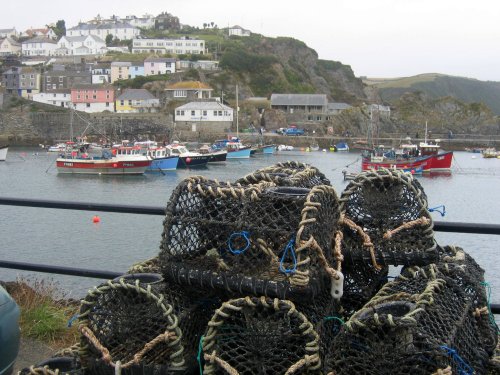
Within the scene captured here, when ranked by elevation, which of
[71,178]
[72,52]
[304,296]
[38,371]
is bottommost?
[71,178]

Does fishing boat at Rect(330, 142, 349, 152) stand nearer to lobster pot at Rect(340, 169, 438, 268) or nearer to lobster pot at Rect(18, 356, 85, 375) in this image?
lobster pot at Rect(340, 169, 438, 268)

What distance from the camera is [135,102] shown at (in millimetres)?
82125

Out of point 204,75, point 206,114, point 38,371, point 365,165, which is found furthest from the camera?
point 204,75

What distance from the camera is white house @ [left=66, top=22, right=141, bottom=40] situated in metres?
128

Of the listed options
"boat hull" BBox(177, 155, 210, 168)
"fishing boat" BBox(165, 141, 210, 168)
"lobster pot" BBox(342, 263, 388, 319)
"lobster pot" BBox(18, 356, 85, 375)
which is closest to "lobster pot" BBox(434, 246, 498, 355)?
"lobster pot" BBox(342, 263, 388, 319)

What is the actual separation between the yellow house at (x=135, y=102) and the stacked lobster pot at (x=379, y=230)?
80.2 m

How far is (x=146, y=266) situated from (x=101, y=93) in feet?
277

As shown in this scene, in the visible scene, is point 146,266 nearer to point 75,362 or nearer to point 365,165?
point 75,362

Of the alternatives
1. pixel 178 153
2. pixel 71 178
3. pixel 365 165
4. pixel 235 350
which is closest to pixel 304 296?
pixel 235 350

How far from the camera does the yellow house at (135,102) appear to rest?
81.5m

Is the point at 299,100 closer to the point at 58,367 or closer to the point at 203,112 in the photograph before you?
the point at 203,112

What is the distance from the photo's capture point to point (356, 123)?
280 feet

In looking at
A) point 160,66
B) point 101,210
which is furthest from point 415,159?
point 160,66

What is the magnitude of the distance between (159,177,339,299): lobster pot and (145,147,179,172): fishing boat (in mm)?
41080
